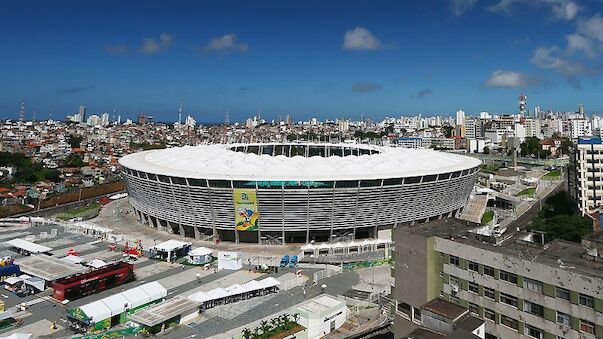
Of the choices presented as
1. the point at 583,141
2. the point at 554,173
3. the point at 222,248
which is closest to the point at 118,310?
the point at 222,248

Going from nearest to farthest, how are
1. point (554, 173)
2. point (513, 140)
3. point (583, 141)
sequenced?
point (583, 141) < point (554, 173) < point (513, 140)

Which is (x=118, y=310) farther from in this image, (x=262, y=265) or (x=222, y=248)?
(x=222, y=248)

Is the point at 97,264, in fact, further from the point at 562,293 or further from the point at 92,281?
the point at 562,293

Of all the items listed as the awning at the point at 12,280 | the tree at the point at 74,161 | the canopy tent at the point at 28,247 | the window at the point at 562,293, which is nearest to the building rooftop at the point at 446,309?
the window at the point at 562,293

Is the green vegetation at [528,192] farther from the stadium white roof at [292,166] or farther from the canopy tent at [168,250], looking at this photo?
the canopy tent at [168,250]

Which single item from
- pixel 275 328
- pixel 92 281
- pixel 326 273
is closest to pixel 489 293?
pixel 275 328

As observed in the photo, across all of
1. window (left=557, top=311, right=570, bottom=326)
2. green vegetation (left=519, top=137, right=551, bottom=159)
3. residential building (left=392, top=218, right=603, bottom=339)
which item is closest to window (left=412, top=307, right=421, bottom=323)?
residential building (left=392, top=218, right=603, bottom=339)
